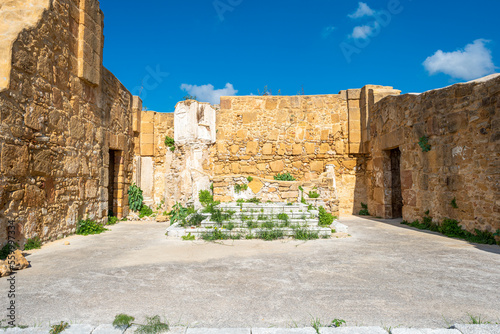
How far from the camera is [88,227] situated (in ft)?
23.2

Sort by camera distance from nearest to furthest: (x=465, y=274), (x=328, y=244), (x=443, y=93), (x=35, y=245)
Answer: (x=465, y=274) < (x=35, y=245) < (x=328, y=244) < (x=443, y=93)

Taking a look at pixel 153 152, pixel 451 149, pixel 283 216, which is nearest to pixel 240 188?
pixel 283 216

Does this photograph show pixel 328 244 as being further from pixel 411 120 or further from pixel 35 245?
pixel 35 245

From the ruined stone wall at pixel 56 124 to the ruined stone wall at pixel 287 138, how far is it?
4236 mm

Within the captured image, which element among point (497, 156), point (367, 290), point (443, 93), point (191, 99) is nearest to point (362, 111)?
point (443, 93)

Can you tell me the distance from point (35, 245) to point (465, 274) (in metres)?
6.68

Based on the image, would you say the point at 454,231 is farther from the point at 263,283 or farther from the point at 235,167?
the point at 235,167

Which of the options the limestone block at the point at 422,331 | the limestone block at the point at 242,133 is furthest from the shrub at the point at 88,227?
the limestone block at the point at 422,331

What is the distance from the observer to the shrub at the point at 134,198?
10281mm

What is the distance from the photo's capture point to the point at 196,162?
421 inches

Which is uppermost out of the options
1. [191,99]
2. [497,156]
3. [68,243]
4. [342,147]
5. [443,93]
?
[191,99]

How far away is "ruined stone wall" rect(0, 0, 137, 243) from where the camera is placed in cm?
481

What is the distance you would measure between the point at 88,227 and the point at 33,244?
73.8 inches

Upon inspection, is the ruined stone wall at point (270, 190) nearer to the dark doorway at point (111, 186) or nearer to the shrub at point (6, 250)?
the dark doorway at point (111, 186)
